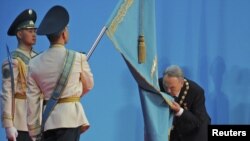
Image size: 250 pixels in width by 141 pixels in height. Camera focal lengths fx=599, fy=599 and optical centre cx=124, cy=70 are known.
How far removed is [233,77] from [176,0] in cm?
70

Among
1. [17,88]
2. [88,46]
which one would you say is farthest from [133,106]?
[17,88]

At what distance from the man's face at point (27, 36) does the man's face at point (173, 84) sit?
82 cm

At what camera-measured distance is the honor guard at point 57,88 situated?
2.78 meters

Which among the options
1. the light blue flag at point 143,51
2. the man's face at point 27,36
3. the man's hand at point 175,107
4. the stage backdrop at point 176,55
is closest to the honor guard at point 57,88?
the light blue flag at point 143,51

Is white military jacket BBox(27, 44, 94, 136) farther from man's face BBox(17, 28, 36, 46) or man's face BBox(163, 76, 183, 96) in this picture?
man's face BBox(163, 76, 183, 96)

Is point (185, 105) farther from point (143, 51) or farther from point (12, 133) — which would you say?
point (12, 133)

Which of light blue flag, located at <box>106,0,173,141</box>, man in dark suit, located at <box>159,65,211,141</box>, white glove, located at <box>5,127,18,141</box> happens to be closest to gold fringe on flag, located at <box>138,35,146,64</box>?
light blue flag, located at <box>106,0,173,141</box>

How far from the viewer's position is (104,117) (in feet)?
14.5

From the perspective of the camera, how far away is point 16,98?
3277 mm

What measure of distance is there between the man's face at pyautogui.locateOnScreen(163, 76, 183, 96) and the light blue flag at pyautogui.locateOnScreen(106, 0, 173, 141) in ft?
1.31

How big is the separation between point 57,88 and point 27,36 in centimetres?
68

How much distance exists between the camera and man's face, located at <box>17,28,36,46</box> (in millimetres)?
3348

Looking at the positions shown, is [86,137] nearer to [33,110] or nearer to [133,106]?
[133,106]

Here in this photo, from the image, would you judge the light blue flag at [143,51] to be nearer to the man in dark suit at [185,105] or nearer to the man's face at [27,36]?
the man in dark suit at [185,105]
